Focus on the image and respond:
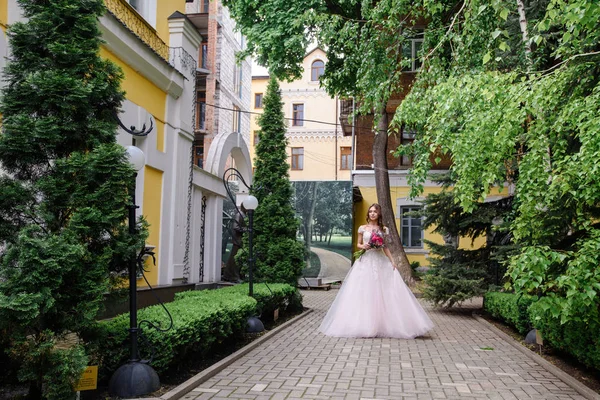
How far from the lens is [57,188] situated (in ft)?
15.7

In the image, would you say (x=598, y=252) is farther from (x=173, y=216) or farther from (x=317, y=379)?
(x=173, y=216)

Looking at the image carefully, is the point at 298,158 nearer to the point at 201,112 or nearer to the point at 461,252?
the point at 201,112

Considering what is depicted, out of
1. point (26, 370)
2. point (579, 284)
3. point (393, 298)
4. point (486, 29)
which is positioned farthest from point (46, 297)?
point (486, 29)

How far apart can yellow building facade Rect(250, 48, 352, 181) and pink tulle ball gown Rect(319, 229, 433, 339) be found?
34.2 metres

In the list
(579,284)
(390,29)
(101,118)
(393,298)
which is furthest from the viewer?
(390,29)

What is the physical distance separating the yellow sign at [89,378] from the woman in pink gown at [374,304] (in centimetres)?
557

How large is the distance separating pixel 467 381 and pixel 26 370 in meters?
4.72

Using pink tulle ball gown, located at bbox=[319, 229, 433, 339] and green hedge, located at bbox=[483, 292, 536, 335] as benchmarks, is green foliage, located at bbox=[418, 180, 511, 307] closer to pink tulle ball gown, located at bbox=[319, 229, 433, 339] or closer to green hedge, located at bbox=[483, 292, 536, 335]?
green hedge, located at bbox=[483, 292, 536, 335]

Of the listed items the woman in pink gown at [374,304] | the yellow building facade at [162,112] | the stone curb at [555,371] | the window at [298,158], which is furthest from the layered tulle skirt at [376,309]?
the window at [298,158]

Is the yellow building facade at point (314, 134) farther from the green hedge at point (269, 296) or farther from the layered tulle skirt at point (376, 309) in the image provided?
the layered tulle skirt at point (376, 309)

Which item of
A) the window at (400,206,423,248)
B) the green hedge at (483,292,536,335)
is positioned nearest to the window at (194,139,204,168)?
the window at (400,206,423,248)

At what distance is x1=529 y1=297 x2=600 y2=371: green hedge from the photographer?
5.26m

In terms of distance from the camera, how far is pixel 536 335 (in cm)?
852

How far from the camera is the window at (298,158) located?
45228 millimetres
